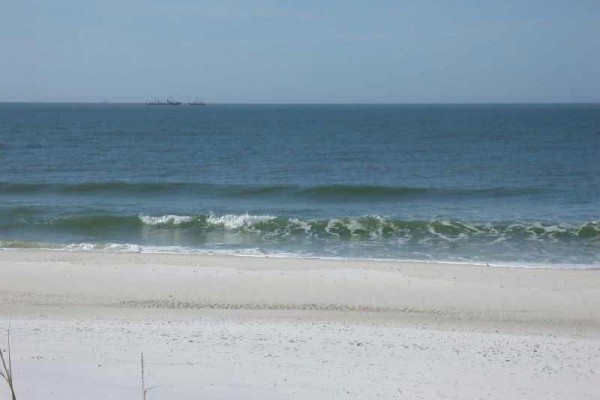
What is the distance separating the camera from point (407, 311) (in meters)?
11.7

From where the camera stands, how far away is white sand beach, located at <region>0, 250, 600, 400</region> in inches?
299

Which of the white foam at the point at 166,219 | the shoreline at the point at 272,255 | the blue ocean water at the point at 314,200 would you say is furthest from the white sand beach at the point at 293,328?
the white foam at the point at 166,219

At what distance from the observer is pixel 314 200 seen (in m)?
27.8

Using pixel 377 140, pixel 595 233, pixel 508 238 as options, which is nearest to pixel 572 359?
pixel 508 238

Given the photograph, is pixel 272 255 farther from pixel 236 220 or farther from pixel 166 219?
pixel 166 219

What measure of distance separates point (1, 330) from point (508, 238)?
45.0 feet

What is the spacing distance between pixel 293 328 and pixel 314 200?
17817mm

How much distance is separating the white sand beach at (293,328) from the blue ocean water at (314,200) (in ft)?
11.1

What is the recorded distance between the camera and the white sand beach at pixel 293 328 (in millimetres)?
7602

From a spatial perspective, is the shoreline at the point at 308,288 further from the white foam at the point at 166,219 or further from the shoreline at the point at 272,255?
the white foam at the point at 166,219

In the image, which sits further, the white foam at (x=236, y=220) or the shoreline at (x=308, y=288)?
the white foam at (x=236, y=220)

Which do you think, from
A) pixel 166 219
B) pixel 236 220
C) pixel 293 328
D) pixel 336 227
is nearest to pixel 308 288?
pixel 293 328

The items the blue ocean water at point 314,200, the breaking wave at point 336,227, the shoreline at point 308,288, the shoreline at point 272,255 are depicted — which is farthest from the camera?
the breaking wave at point 336,227

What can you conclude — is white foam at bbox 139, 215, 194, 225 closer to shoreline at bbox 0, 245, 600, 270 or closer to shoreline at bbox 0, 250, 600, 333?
shoreline at bbox 0, 245, 600, 270
